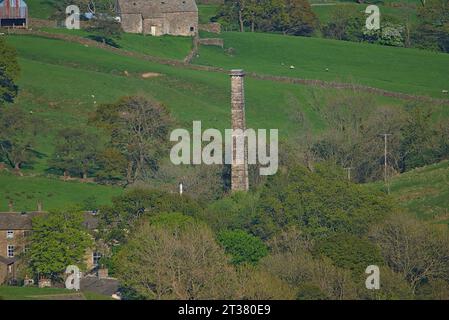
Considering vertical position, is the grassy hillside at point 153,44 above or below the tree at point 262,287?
above

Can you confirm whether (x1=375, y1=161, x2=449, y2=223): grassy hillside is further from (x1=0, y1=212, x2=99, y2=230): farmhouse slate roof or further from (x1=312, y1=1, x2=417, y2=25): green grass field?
(x1=312, y1=1, x2=417, y2=25): green grass field

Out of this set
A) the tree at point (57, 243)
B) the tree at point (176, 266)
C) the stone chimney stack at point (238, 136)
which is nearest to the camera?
the tree at point (176, 266)

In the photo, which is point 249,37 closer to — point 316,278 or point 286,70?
point 286,70

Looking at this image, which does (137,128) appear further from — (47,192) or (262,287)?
(262,287)

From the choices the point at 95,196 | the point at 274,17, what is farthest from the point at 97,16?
the point at 95,196

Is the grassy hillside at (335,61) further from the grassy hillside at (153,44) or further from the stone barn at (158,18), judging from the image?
the stone barn at (158,18)

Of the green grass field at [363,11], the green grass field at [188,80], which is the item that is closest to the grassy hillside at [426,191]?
the green grass field at [188,80]

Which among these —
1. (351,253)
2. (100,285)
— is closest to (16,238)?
(100,285)
